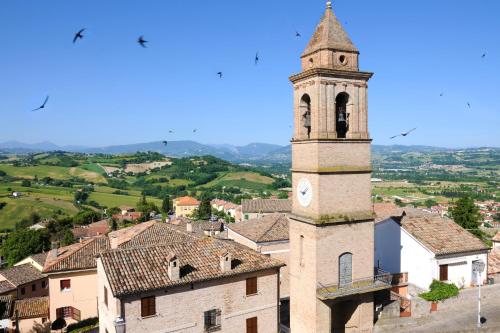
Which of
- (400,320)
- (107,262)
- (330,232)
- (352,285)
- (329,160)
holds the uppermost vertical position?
(329,160)

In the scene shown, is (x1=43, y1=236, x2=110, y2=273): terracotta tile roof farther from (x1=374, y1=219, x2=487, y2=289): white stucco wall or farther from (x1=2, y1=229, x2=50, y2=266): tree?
(x1=2, y1=229, x2=50, y2=266): tree

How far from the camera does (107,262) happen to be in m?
23.0

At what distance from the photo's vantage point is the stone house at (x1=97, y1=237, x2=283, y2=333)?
71.4ft

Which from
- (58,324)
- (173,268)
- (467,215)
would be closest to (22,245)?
(58,324)

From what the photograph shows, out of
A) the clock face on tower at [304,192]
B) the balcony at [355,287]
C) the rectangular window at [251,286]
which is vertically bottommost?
the rectangular window at [251,286]

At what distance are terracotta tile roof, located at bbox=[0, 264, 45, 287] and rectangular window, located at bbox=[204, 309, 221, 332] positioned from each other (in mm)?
28208

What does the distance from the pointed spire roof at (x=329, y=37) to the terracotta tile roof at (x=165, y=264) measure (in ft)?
43.3

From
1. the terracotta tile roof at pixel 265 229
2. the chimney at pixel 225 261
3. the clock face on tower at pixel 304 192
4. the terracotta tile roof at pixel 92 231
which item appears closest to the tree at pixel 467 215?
the terracotta tile roof at pixel 265 229

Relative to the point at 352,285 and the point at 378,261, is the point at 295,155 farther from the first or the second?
the point at 378,261

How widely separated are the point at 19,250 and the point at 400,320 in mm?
59149

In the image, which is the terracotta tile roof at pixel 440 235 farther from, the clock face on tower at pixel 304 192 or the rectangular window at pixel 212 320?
the rectangular window at pixel 212 320

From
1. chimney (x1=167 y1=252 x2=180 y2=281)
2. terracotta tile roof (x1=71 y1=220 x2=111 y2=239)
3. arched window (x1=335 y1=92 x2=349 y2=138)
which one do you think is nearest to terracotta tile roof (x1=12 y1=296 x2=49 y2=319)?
chimney (x1=167 y1=252 x2=180 y2=281)

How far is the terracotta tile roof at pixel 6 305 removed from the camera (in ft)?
115

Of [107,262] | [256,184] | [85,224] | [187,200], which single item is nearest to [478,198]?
[256,184]
